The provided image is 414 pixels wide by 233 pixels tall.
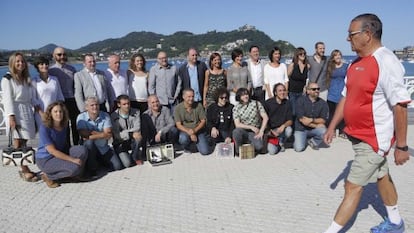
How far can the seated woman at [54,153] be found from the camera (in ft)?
13.6

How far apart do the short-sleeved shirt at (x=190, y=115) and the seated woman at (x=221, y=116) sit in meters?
0.14

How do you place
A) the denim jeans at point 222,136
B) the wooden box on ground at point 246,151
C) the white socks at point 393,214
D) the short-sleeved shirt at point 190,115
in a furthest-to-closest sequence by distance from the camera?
the denim jeans at point 222,136, the short-sleeved shirt at point 190,115, the wooden box on ground at point 246,151, the white socks at point 393,214

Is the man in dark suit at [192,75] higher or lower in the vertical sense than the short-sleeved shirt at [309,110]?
higher

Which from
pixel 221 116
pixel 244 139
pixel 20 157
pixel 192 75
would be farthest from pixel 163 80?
pixel 20 157

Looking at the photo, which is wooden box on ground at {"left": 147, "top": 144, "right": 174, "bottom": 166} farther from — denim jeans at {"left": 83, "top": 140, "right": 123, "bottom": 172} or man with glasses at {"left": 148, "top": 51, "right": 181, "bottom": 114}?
man with glasses at {"left": 148, "top": 51, "right": 181, "bottom": 114}

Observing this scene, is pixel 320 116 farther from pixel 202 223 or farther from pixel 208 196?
pixel 202 223

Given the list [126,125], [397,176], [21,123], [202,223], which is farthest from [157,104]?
[397,176]

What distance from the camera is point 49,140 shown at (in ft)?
13.6

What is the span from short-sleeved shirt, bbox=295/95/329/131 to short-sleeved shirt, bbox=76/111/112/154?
3.04 m

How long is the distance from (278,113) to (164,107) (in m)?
1.87

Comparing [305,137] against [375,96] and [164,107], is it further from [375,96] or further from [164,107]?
[375,96]

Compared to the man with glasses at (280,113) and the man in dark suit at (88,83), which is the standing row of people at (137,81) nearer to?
the man in dark suit at (88,83)

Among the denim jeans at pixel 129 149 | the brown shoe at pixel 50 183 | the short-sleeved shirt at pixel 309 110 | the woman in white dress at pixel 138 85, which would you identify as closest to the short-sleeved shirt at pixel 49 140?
the brown shoe at pixel 50 183

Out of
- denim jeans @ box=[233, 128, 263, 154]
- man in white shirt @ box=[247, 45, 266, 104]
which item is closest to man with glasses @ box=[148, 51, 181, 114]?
denim jeans @ box=[233, 128, 263, 154]
